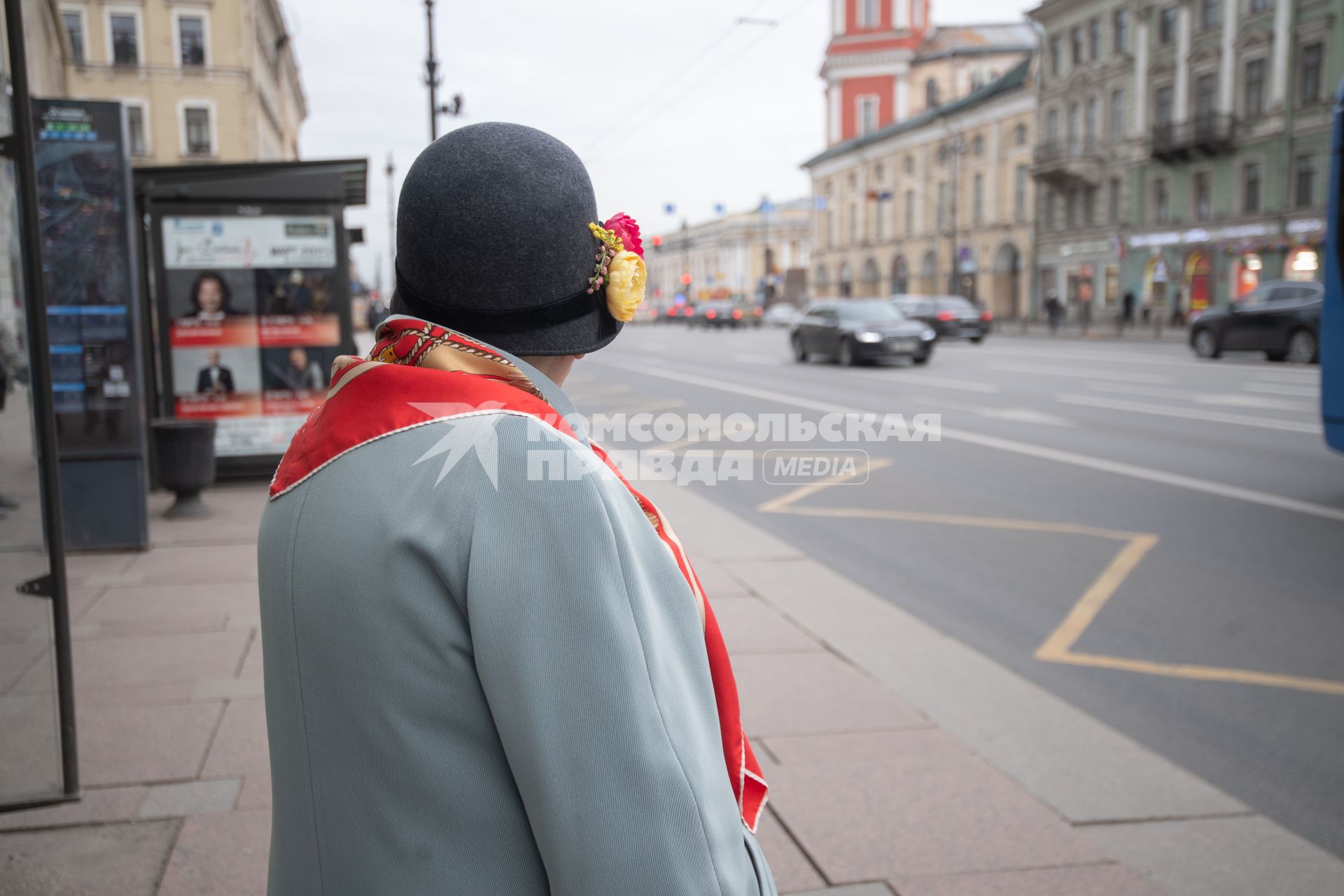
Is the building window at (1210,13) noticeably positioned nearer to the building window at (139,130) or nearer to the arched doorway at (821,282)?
the building window at (139,130)

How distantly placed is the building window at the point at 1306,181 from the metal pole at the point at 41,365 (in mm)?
38986

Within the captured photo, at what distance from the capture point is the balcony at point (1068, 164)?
45250mm

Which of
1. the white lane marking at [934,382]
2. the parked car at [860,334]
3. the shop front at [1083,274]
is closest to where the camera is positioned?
the white lane marking at [934,382]

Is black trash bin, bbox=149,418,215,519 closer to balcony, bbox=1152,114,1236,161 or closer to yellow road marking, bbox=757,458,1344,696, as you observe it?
yellow road marking, bbox=757,458,1344,696

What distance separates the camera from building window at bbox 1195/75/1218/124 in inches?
1521

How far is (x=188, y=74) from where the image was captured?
3581 cm

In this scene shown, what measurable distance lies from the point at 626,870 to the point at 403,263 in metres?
0.70

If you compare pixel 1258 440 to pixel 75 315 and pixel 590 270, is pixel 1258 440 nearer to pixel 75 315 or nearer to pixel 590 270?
pixel 75 315

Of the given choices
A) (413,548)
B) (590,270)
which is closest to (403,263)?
(590,270)

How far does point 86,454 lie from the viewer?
6.68 m

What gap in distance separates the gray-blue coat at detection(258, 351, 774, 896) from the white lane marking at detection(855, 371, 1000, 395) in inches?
614

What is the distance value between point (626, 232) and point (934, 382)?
17.4 metres

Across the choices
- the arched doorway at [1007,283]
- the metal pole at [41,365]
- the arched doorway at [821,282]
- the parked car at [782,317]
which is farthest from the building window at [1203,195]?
the metal pole at [41,365]

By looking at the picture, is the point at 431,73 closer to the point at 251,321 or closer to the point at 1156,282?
the point at 251,321
